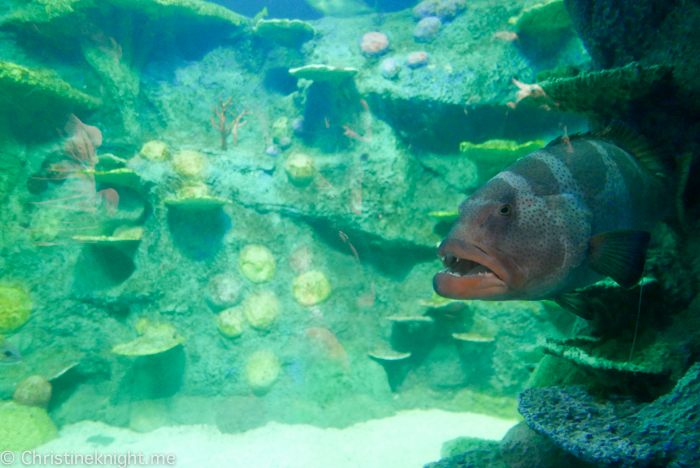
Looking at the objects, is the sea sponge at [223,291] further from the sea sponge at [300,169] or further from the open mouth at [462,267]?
the open mouth at [462,267]

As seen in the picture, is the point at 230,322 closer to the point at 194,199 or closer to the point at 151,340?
the point at 151,340

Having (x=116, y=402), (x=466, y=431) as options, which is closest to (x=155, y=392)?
(x=116, y=402)

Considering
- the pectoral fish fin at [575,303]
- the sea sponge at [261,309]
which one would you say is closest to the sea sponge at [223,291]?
the sea sponge at [261,309]

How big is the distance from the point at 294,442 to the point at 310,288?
→ 7.69 feet

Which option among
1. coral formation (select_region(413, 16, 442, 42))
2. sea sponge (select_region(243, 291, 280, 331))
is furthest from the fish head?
coral formation (select_region(413, 16, 442, 42))

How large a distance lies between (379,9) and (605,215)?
9823mm

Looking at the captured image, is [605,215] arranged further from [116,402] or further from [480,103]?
[116,402]

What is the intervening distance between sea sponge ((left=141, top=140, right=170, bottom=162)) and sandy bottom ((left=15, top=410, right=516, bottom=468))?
185 inches

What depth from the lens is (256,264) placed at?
5.77 m

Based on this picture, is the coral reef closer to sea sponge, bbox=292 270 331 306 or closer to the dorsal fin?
the dorsal fin

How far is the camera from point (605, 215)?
146cm

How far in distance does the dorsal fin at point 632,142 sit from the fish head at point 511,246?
0.55m

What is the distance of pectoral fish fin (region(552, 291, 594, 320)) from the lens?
1.65 m

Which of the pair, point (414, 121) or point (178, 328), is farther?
point (414, 121)
